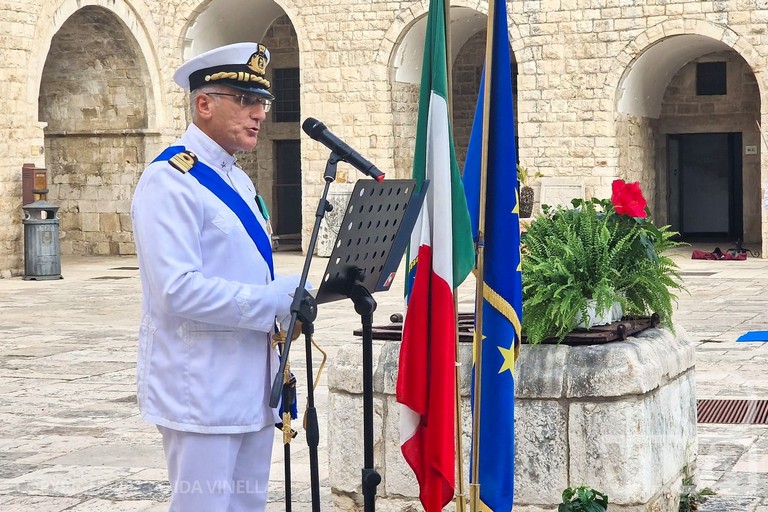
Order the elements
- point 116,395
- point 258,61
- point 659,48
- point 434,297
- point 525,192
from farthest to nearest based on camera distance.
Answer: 1. point 659,48
2. point 525,192
3. point 116,395
4. point 434,297
5. point 258,61

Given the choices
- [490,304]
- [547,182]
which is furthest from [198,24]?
[490,304]

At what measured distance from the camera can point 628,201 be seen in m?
4.56

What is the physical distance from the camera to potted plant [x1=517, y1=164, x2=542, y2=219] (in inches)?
639

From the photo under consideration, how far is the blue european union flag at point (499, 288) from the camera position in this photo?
3846 mm

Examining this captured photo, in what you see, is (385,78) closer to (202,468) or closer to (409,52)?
(409,52)

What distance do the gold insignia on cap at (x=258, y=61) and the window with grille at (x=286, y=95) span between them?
19.0m

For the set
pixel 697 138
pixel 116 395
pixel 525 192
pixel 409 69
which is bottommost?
pixel 116 395

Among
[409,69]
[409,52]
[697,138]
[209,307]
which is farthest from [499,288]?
[697,138]

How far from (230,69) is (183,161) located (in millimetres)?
272

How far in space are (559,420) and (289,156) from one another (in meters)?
18.6

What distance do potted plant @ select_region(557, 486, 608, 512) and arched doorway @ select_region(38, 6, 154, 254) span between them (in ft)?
50.5

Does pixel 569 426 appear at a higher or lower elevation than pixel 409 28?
lower

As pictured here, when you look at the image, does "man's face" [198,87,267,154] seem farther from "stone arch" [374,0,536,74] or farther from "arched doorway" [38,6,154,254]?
"arched doorway" [38,6,154,254]

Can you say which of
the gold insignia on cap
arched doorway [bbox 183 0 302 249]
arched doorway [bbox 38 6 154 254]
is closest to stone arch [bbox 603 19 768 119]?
arched doorway [bbox 183 0 302 249]
